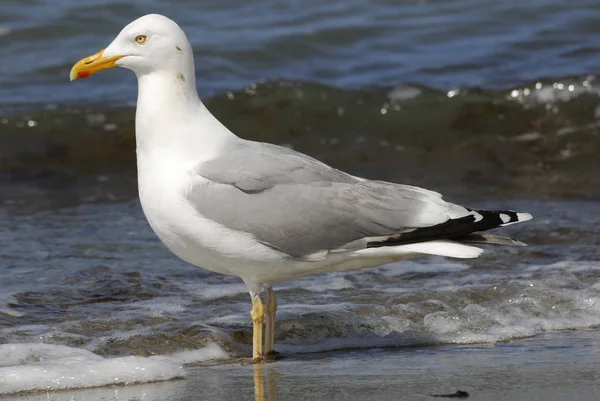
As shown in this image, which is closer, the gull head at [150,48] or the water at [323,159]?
the gull head at [150,48]

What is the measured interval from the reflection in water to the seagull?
362 millimetres

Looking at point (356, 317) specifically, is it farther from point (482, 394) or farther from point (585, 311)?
point (482, 394)

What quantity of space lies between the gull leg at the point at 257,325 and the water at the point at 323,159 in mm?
167

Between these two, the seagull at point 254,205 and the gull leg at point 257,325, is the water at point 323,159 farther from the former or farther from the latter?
the seagull at point 254,205

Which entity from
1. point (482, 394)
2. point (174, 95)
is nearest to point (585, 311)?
point (482, 394)

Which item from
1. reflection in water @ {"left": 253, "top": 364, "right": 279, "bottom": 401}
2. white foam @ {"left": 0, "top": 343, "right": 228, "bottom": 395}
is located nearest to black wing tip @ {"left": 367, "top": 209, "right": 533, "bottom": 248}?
reflection in water @ {"left": 253, "top": 364, "right": 279, "bottom": 401}

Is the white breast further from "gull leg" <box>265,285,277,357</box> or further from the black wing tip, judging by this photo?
the black wing tip

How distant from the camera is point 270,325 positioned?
5.36 meters

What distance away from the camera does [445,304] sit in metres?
5.85

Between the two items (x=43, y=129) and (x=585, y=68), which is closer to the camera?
(x=43, y=129)

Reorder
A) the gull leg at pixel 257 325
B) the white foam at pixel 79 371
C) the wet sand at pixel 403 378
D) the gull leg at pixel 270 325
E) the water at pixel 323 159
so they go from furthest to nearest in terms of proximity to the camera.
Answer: the water at pixel 323 159
the gull leg at pixel 270 325
the gull leg at pixel 257 325
the white foam at pixel 79 371
the wet sand at pixel 403 378

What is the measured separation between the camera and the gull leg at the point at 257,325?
17.0 feet

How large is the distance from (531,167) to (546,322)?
15.0 ft

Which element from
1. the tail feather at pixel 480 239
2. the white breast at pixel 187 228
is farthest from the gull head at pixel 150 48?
the tail feather at pixel 480 239
